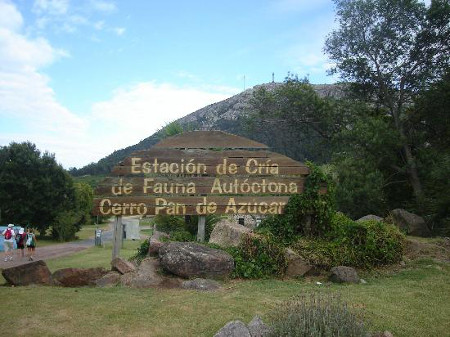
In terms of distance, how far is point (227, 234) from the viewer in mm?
10812

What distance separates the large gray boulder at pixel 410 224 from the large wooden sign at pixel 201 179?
302 inches

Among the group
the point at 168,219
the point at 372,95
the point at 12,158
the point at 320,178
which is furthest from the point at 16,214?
the point at 320,178

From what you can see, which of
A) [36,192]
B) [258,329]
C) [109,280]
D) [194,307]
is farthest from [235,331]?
[36,192]

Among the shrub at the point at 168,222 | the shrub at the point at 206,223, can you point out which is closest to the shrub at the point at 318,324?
the shrub at the point at 206,223

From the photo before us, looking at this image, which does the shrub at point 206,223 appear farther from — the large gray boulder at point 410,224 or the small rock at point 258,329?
the large gray boulder at point 410,224

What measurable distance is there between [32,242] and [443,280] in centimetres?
1951

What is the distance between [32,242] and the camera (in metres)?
21.3

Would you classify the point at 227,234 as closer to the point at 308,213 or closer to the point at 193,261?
the point at 193,261

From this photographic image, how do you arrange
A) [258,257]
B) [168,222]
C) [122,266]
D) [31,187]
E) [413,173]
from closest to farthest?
[122,266] → [258,257] → [168,222] → [413,173] → [31,187]

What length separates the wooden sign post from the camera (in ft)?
34.7

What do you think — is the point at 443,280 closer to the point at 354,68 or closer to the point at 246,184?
the point at 246,184

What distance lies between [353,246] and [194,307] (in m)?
5.17

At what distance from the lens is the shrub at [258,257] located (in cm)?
963

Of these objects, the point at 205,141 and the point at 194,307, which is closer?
the point at 194,307
